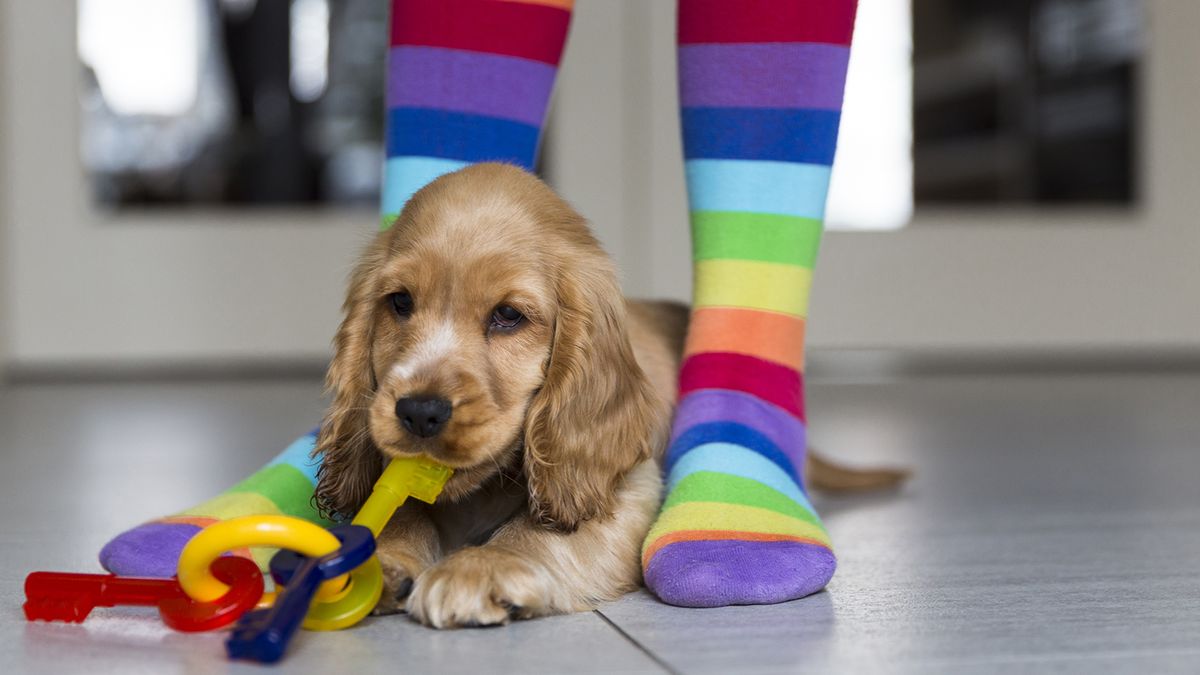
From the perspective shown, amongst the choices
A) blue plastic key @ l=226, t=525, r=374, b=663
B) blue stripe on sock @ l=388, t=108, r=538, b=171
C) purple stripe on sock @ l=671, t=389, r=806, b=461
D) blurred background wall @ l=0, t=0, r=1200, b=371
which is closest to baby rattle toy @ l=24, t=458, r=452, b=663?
blue plastic key @ l=226, t=525, r=374, b=663

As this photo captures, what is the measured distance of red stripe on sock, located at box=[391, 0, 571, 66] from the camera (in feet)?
4.87

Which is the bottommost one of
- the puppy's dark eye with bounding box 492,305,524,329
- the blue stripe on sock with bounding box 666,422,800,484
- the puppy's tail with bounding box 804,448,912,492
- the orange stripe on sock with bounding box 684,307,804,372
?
the puppy's tail with bounding box 804,448,912,492

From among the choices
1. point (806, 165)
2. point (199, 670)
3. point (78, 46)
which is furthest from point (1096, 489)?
point (78, 46)

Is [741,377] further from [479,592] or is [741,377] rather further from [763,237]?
[479,592]

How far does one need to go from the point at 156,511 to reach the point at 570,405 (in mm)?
726

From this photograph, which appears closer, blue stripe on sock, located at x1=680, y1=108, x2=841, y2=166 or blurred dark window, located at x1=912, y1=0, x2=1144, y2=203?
blue stripe on sock, located at x1=680, y1=108, x2=841, y2=166

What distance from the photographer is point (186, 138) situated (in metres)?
4.25

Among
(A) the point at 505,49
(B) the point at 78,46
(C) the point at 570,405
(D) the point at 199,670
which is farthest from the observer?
(B) the point at 78,46

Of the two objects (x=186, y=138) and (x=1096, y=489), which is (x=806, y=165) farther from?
(x=186, y=138)

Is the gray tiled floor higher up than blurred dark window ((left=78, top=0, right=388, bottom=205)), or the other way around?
blurred dark window ((left=78, top=0, right=388, bottom=205))

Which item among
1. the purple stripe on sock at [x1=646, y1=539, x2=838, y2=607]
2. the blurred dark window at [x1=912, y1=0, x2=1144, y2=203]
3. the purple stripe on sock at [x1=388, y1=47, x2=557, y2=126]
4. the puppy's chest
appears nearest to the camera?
the purple stripe on sock at [x1=646, y1=539, x2=838, y2=607]

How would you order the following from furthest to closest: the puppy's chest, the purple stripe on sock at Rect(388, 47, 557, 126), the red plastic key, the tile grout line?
the purple stripe on sock at Rect(388, 47, 557, 126) < the puppy's chest < the red plastic key < the tile grout line

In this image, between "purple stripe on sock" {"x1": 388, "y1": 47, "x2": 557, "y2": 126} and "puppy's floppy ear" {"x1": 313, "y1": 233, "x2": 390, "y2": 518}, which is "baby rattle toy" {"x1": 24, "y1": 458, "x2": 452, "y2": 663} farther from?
"purple stripe on sock" {"x1": 388, "y1": 47, "x2": 557, "y2": 126}

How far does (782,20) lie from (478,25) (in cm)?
33
